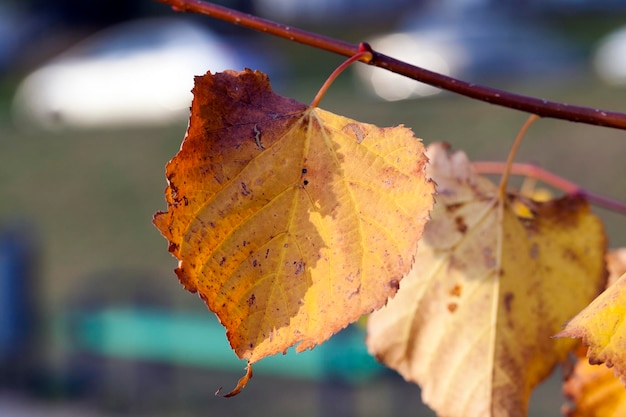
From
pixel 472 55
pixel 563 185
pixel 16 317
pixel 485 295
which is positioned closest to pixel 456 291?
pixel 485 295

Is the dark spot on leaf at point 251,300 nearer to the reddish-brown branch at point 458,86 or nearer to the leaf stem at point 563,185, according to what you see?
the reddish-brown branch at point 458,86

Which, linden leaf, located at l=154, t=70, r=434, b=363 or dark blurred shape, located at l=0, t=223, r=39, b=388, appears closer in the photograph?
linden leaf, located at l=154, t=70, r=434, b=363

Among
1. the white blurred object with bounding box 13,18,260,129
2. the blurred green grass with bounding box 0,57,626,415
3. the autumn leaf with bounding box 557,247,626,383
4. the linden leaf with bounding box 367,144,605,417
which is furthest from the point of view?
the white blurred object with bounding box 13,18,260,129

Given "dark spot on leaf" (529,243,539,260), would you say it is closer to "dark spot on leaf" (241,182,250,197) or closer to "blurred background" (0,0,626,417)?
"dark spot on leaf" (241,182,250,197)

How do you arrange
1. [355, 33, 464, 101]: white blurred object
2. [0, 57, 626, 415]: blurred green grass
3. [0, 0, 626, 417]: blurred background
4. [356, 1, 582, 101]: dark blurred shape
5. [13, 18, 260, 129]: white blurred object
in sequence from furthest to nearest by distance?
[356, 1, 582, 101]: dark blurred shape → [13, 18, 260, 129]: white blurred object → [355, 33, 464, 101]: white blurred object → [0, 57, 626, 415]: blurred green grass → [0, 0, 626, 417]: blurred background

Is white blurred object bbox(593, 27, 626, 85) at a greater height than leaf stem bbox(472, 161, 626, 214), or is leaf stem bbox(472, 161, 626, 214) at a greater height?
leaf stem bbox(472, 161, 626, 214)

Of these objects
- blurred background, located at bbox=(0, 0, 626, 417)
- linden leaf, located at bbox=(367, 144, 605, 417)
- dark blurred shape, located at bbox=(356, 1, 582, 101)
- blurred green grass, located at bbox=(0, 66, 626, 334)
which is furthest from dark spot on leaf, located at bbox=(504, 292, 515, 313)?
dark blurred shape, located at bbox=(356, 1, 582, 101)

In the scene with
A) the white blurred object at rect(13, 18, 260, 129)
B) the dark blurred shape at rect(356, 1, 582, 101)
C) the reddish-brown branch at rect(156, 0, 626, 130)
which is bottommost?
the white blurred object at rect(13, 18, 260, 129)
